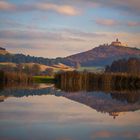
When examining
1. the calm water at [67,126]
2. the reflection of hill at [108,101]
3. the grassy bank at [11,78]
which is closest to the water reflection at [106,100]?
the reflection of hill at [108,101]

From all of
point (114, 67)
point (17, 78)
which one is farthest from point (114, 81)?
point (114, 67)

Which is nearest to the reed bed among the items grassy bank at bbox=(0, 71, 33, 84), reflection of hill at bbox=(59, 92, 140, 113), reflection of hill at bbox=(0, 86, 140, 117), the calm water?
grassy bank at bbox=(0, 71, 33, 84)

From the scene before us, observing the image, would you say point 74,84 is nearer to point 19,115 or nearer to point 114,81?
point 114,81

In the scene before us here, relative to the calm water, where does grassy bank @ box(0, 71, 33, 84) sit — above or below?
below

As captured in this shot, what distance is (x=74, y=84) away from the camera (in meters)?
45.2

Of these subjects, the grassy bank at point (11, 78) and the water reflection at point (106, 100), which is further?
the grassy bank at point (11, 78)

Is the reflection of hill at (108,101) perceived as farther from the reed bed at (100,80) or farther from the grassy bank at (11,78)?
the grassy bank at (11,78)

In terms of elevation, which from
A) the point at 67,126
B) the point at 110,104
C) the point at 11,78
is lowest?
the point at 11,78

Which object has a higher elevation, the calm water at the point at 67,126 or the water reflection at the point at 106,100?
the calm water at the point at 67,126

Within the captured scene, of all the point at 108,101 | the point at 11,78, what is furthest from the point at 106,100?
the point at 11,78

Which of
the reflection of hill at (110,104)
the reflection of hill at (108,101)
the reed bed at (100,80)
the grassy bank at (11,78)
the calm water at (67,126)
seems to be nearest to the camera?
the calm water at (67,126)

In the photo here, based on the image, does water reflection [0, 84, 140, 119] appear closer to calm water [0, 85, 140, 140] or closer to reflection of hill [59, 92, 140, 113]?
reflection of hill [59, 92, 140, 113]

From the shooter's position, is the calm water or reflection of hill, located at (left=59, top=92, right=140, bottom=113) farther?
reflection of hill, located at (left=59, top=92, right=140, bottom=113)

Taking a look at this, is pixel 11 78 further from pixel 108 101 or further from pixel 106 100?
pixel 108 101
